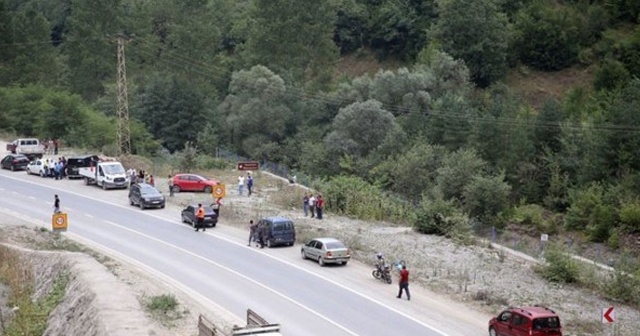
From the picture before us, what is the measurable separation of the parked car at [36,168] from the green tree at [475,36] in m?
51.5

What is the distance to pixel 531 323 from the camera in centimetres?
2545

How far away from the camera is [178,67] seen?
98.9m

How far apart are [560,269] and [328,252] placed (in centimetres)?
990

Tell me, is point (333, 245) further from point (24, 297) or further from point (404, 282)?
point (24, 297)

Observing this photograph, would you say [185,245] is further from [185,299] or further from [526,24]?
[526,24]

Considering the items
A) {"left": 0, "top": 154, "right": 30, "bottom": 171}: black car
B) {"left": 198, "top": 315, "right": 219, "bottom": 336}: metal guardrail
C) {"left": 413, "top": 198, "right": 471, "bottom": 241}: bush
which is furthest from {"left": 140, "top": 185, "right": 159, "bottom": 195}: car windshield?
{"left": 198, "top": 315, "right": 219, "bottom": 336}: metal guardrail

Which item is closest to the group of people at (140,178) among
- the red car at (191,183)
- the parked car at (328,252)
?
the red car at (191,183)

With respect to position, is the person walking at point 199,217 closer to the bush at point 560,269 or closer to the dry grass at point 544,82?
the bush at point 560,269

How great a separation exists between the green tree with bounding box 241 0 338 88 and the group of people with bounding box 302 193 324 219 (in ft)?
152

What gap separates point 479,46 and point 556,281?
64.1 meters

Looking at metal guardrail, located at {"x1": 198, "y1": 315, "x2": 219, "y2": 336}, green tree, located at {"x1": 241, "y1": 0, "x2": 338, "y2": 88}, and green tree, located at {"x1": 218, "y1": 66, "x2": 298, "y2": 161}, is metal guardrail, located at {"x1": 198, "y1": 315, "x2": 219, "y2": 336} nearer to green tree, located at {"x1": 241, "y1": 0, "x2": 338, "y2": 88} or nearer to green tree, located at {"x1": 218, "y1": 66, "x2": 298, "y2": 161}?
green tree, located at {"x1": 218, "y1": 66, "x2": 298, "y2": 161}

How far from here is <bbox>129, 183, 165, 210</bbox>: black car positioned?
48.7 meters

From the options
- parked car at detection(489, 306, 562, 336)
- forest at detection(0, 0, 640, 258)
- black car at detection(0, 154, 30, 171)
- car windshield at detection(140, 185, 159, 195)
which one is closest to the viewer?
parked car at detection(489, 306, 562, 336)

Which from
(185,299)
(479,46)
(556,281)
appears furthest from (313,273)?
(479,46)
